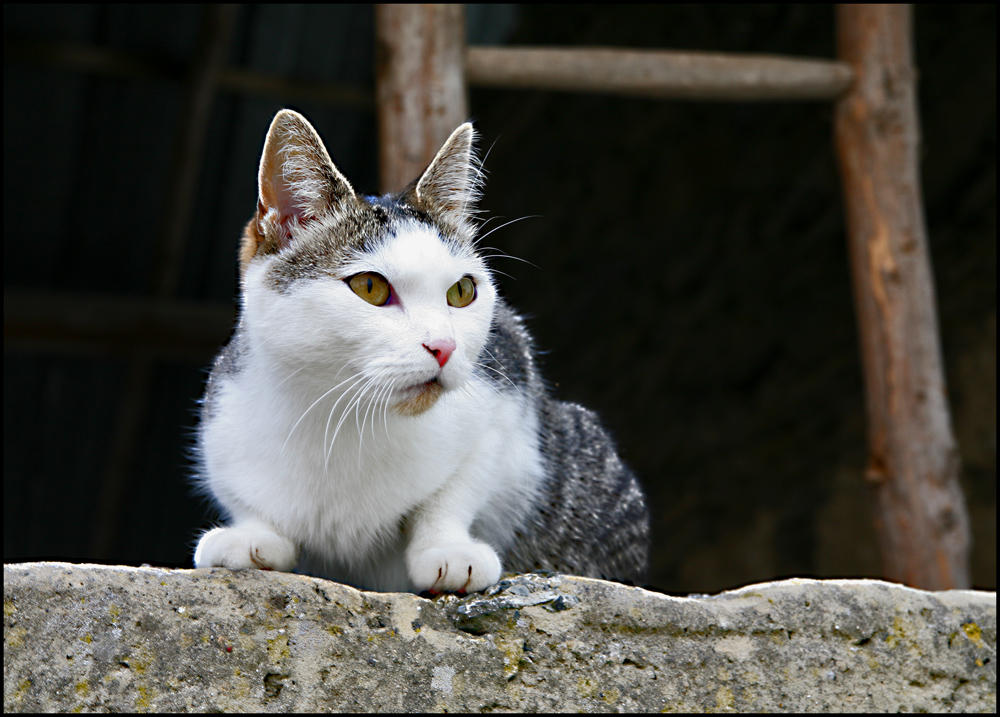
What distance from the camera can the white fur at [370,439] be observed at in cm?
156

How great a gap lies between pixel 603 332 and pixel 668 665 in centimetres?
479

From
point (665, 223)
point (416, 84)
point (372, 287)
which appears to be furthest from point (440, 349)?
point (665, 223)

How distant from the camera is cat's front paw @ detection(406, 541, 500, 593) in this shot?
5.22 ft

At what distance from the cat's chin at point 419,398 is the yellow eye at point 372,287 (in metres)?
0.18

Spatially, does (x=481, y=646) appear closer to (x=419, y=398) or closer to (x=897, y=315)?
(x=419, y=398)

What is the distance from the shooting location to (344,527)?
5.61 feet

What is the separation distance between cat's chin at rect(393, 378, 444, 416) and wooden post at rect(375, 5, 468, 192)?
1.66 m

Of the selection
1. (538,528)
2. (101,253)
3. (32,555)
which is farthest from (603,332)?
(32,555)

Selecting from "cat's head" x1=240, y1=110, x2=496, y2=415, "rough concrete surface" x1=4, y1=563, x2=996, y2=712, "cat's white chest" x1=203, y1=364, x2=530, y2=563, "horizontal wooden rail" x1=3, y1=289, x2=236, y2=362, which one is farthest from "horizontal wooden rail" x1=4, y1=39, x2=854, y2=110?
"horizontal wooden rail" x1=3, y1=289, x2=236, y2=362

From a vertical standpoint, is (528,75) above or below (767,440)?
above

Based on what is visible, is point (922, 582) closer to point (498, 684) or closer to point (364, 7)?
point (498, 684)

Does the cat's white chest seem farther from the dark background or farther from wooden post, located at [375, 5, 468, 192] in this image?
the dark background

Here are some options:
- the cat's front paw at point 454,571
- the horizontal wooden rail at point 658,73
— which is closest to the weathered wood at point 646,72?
the horizontal wooden rail at point 658,73

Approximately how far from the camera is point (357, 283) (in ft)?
5.31
